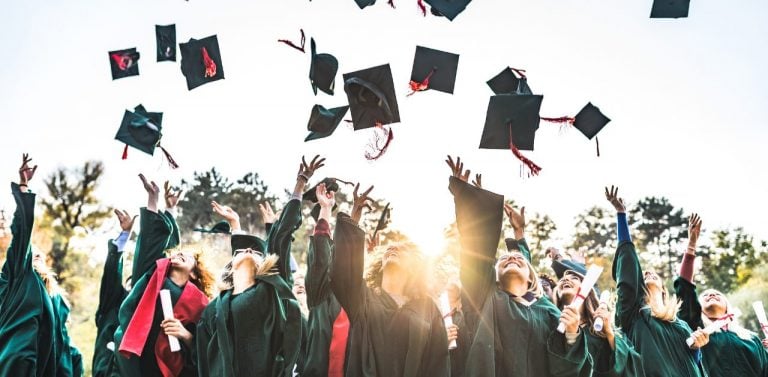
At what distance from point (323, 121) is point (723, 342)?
464 centimetres

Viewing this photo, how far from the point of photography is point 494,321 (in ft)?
14.8

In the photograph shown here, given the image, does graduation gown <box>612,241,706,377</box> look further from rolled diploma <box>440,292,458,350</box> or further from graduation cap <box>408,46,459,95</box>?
graduation cap <box>408,46,459,95</box>

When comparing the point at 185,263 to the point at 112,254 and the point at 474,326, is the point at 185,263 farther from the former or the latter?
the point at 474,326

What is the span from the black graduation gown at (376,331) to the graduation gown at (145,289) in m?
1.49

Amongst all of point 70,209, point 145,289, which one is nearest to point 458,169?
point 145,289

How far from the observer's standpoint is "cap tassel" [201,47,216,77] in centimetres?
772

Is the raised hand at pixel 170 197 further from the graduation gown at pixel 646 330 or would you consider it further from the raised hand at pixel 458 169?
the graduation gown at pixel 646 330

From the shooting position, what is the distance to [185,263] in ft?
18.5

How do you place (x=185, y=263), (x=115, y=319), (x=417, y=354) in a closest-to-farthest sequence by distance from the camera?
(x=417, y=354) < (x=185, y=263) < (x=115, y=319)

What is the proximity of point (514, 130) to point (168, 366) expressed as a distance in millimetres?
3639

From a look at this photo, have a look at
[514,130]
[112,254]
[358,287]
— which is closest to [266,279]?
[358,287]

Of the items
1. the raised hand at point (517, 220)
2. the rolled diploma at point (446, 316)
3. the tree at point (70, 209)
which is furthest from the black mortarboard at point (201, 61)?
the tree at point (70, 209)

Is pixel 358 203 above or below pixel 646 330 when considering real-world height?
above

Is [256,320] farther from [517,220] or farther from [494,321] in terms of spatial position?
[517,220]
